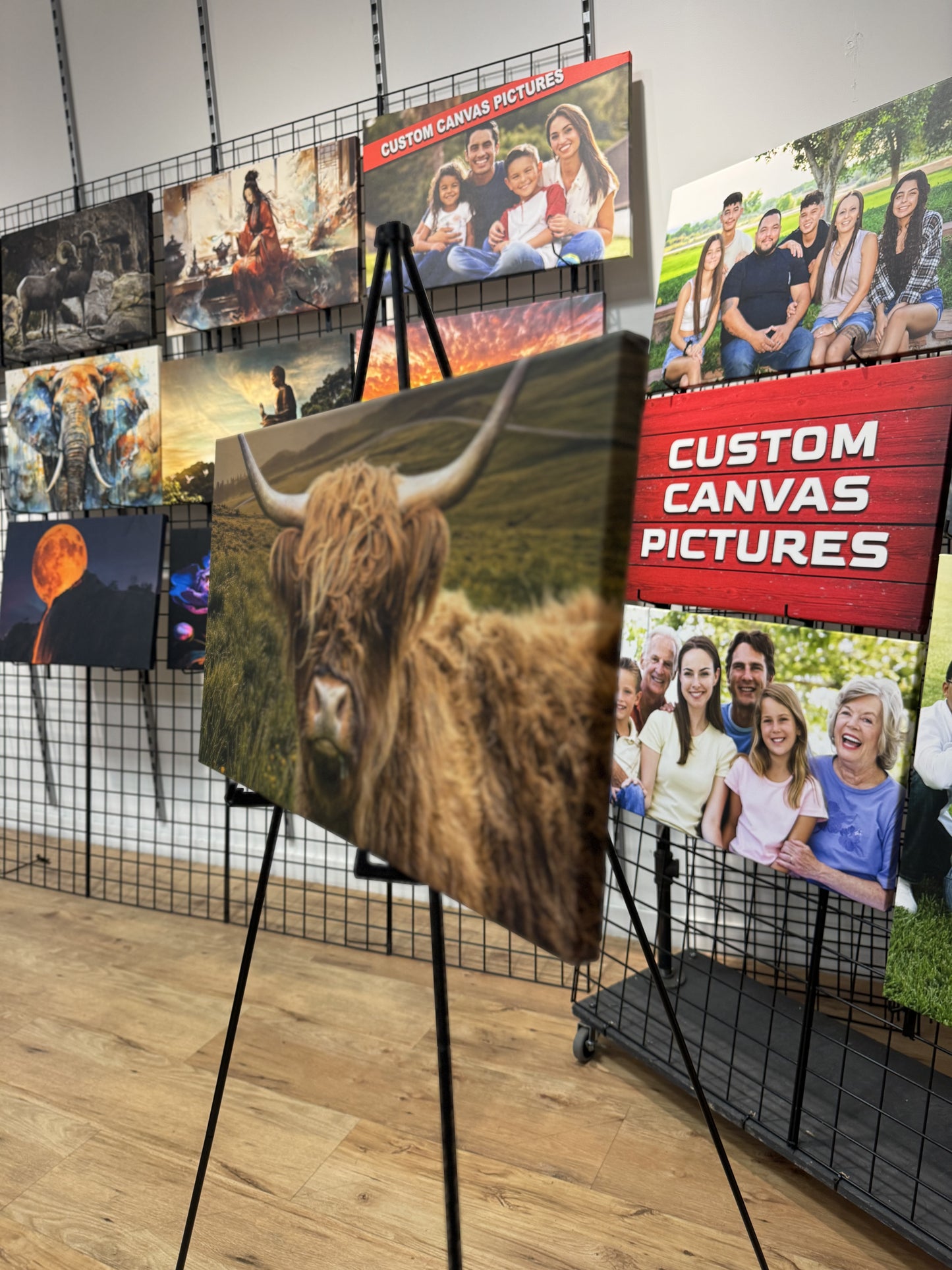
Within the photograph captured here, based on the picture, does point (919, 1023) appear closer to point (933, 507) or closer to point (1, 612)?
point (933, 507)

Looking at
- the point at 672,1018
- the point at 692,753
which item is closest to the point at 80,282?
the point at 692,753

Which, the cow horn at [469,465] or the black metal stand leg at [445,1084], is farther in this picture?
the black metal stand leg at [445,1084]

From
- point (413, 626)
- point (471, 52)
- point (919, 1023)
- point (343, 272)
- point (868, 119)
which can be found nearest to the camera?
point (413, 626)

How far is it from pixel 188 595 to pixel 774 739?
1.73 meters

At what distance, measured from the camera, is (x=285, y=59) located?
8.04ft

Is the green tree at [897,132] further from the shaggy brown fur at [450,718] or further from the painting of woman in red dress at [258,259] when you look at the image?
the painting of woman in red dress at [258,259]

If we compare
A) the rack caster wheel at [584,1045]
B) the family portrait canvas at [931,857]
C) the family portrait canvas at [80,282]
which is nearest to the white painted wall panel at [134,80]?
the family portrait canvas at [80,282]

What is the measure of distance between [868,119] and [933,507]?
701 mm

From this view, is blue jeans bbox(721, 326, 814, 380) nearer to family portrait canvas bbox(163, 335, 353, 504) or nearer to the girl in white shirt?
the girl in white shirt

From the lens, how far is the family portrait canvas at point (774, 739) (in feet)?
4.30

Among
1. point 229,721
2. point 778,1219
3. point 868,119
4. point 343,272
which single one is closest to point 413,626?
point 229,721

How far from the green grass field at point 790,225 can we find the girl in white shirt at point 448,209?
2.01 ft

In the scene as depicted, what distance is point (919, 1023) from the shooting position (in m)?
1.80

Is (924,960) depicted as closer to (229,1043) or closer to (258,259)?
(229,1043)
